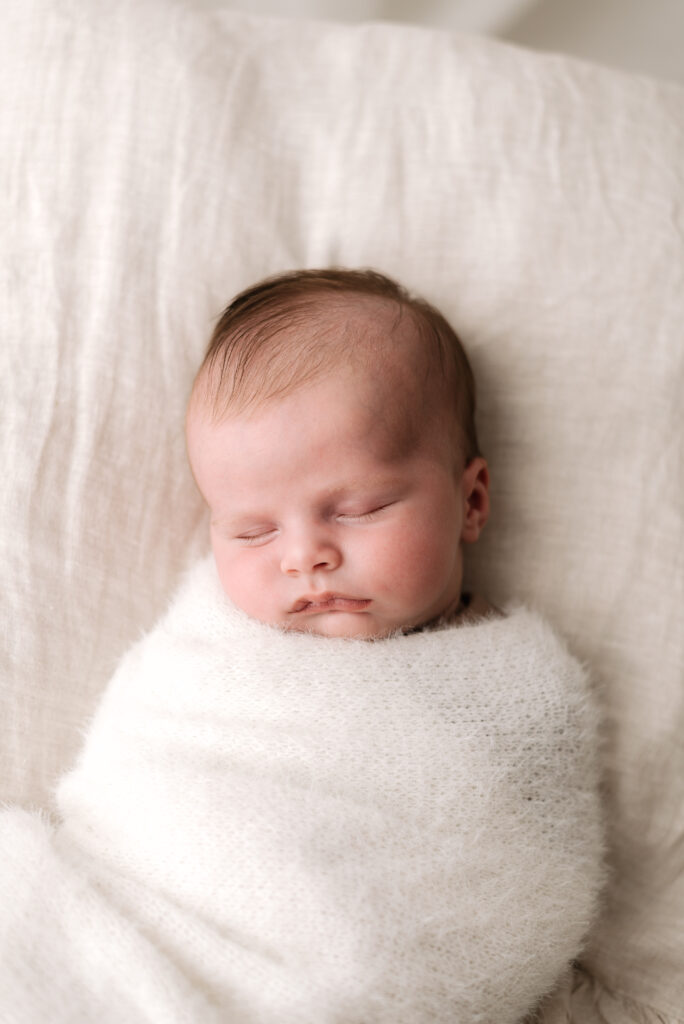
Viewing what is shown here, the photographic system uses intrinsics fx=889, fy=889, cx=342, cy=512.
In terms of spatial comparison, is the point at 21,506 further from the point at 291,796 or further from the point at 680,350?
the point at 680,350

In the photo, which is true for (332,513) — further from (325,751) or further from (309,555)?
(325,751)

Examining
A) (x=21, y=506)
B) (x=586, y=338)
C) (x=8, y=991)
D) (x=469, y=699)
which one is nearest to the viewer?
(x=8, y=991)

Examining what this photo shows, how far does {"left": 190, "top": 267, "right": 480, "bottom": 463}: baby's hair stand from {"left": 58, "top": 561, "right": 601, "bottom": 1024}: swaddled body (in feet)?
0.88

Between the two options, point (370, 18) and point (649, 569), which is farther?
point (370, 18)

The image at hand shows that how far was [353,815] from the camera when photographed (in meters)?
0.89

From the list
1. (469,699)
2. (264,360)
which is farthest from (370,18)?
(469,699)

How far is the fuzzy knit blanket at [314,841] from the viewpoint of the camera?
2.74 feet

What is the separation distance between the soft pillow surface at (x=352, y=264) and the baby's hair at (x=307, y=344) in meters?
0.09

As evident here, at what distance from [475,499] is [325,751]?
0.40 metres

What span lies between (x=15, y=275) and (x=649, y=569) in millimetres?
910

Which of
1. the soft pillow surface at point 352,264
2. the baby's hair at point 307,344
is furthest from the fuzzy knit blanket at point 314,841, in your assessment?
the baby's hair at point 307,344

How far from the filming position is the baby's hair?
3.38ft

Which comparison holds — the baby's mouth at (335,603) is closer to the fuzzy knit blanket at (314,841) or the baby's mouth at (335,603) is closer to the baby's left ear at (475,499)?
the fuzzy knit blanket at (314,841)

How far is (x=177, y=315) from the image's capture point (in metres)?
A: 1.19
